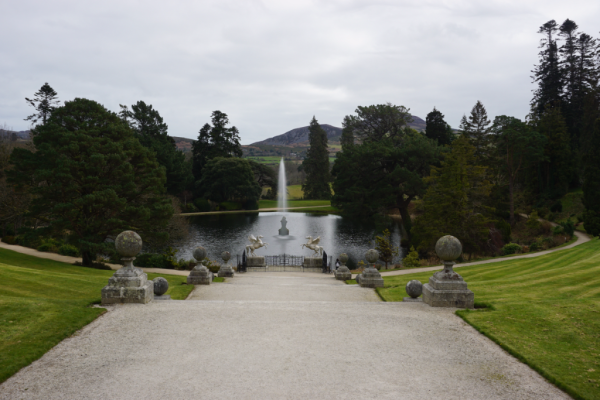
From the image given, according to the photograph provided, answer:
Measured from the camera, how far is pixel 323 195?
261 ft

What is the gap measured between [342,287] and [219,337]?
22.4 feet

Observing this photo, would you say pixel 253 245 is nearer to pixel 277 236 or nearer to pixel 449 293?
pixel 277 236

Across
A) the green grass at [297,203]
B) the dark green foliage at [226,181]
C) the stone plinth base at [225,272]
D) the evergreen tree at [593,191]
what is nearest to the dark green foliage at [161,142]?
the dark green foliage at [226,181]

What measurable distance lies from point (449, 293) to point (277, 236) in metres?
29.6

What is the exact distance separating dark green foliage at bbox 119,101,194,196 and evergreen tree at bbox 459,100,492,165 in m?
40.2

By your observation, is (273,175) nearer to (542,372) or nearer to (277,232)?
(277,232)

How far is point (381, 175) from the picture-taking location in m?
38.7

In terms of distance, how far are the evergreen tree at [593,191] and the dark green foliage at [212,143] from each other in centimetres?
5436

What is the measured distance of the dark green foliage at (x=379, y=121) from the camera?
5212 cm

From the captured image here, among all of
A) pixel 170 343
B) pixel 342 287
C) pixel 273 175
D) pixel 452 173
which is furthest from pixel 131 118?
pixel 170 343

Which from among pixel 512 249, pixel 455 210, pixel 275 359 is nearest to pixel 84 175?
pixel 275 359

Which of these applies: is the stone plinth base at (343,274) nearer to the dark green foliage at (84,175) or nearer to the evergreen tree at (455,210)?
the evergreen tree at (455,210)

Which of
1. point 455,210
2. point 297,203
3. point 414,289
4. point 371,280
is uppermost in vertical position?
point 297,203

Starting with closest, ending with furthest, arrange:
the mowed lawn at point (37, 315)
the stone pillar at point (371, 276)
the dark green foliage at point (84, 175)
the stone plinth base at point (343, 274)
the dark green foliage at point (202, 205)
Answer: the mowed lawn at point (37, 315)
the stone pillar at point (371, 276)
the stone plinth base at point (343, 274)
the dark green foliage at point (84, 175)
the dark green foliage at point (202, 205)
